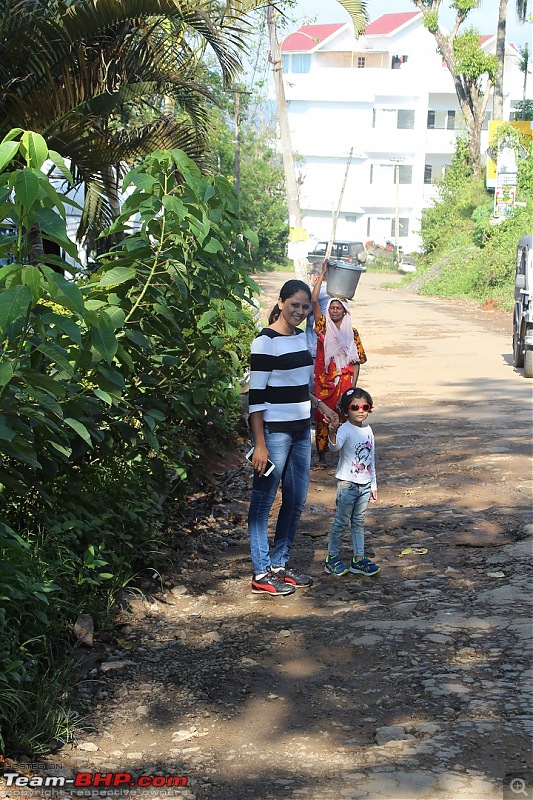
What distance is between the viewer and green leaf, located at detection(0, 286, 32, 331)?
378cm

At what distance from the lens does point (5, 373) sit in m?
4.02

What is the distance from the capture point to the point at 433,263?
44188 mm

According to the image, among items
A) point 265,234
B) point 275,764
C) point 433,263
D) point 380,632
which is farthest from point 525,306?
point 265,234

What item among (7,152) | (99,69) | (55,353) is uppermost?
(99,69)

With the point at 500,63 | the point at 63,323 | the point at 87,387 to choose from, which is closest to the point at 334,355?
the point at 87,387

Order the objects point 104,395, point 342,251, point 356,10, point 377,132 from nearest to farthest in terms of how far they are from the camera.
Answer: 1. point 104,395
2. point 356,10
3. point 342,251
4. point 377,132

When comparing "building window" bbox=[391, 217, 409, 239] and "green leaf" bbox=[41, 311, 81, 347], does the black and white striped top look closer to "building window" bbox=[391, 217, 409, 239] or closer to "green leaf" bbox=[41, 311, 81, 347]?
"green leaf" bbox=[41, 311, 81, 347]

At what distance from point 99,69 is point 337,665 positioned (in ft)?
19.9

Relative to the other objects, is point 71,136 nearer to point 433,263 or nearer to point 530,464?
point 530,464

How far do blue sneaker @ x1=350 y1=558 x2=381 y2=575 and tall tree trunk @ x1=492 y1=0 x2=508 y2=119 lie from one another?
39.7 m

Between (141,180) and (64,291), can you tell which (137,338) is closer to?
(141,180)

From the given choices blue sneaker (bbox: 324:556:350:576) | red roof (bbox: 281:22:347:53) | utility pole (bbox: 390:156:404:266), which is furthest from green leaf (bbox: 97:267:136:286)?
red roof (bbox: 281:22:347:53)

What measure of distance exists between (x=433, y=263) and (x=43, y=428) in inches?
1594

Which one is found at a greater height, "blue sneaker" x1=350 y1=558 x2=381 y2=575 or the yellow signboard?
the yellow signboard
